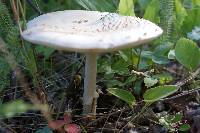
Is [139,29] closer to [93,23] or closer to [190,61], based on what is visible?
[93,23]

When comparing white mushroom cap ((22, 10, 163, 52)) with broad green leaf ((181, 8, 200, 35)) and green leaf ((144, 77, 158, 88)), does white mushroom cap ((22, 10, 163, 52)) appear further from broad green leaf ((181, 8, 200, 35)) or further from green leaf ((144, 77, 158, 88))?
broad green leaf ((181, 8, 200, 35))

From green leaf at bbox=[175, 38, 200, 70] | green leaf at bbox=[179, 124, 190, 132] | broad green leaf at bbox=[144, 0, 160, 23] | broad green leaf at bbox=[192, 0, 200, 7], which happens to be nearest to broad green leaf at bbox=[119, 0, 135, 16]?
broad green leaf at bbox=[144, 0, 160, 23]

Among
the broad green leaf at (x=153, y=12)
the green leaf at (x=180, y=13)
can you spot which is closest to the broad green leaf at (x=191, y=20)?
the green leaf at (x=180, y=13)

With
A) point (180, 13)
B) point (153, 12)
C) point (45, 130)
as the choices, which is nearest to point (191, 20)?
point (180, 13)

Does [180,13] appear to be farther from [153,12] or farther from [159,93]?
[159,93]

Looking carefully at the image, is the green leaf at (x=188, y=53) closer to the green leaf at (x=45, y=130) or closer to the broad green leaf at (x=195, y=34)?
the broad green leaf at (x=195, y=34)

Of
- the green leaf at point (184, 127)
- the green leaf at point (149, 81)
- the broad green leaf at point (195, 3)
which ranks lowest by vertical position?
the green leaf at point (184, 127)

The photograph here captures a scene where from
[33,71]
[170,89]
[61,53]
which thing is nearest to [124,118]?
[170,89]
